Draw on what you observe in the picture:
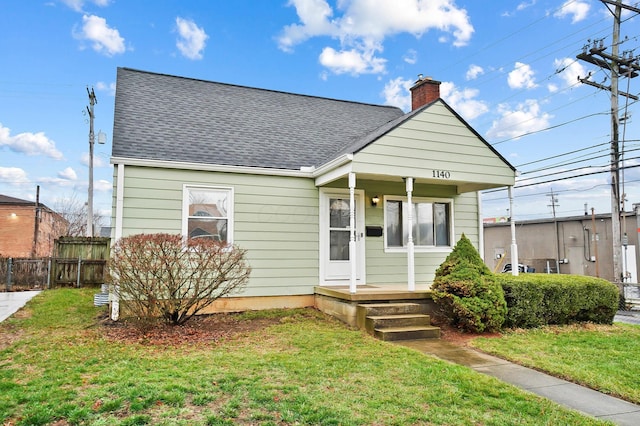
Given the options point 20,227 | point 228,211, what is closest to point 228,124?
point 228,211

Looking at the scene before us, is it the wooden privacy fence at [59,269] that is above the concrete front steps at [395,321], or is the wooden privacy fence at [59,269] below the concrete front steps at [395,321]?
above

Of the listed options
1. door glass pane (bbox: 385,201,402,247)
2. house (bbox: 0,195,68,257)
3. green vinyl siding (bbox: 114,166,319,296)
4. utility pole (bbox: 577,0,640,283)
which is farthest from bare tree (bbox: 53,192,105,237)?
utility pole (bbox: 577,0,640,283)

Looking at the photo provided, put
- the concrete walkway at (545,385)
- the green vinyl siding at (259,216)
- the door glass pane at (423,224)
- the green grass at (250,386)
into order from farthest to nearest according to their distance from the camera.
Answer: the door glass pane at (423,224) → the green vinyl siding at (259,216) → the concrete walkway at (545,385) → the green grass at (250,386)

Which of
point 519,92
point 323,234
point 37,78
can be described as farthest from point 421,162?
point 37,78

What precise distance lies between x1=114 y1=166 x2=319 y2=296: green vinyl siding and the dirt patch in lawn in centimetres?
100

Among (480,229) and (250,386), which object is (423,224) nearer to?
(480,229)

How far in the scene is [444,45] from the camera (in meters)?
15.7

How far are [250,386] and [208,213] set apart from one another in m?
4.88

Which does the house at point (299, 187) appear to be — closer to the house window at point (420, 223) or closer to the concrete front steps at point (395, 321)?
the house window at point (420, 223)

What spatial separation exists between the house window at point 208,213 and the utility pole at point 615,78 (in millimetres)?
15223

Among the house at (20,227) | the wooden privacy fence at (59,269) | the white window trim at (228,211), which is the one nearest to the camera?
the white window trim at (228,211)

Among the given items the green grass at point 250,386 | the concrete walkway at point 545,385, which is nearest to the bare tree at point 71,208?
the green grass at point 250,386

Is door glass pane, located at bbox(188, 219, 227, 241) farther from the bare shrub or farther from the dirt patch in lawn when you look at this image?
the dirt patch in lawn

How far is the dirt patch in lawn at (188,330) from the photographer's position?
231 inches
